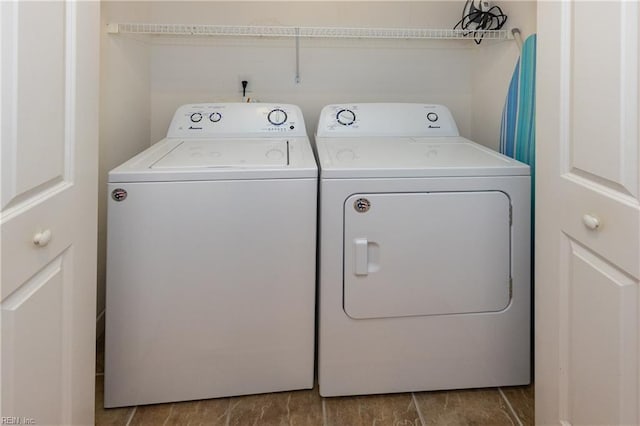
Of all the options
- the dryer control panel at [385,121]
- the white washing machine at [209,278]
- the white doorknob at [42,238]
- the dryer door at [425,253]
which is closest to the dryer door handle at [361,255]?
the dryer door at [425,253]

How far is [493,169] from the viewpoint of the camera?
59.1 inches

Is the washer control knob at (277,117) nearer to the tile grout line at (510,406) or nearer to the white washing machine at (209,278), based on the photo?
the white washing machine at (209,278)

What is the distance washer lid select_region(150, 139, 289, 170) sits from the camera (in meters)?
1.50

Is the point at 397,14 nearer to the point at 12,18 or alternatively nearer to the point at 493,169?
the point at 493,169

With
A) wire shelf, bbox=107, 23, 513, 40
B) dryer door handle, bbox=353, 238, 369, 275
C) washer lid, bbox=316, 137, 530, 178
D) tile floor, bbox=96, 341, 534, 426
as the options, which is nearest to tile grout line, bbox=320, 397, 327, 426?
tile floor, bbox=96, 341, 534, 426

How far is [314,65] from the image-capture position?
8.02ft

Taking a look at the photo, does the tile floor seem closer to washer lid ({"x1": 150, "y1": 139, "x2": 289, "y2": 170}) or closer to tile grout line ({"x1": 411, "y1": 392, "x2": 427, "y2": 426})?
tile grout line ({"x1": 411, "y1": 392, "x2": 427, "y2": 426})

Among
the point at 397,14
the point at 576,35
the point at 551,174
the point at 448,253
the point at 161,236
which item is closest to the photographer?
the point at 576,35

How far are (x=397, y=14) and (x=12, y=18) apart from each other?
2.06 m

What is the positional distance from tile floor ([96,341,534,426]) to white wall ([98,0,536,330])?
124cm

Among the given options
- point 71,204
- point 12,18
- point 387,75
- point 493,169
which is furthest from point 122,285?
point 387,75

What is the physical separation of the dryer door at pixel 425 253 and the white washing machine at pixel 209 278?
0.16m

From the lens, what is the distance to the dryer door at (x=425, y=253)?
4.89ft

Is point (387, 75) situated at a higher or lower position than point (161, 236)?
higher
